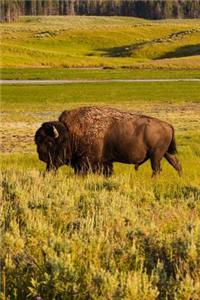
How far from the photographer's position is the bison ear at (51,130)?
12.2 meters

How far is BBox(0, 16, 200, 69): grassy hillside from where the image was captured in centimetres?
7781

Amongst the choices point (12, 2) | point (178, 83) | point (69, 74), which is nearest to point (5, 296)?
point (178, 83)

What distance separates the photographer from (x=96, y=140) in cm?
1255

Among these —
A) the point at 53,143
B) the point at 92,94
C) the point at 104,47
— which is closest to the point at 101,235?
the point at 53,143

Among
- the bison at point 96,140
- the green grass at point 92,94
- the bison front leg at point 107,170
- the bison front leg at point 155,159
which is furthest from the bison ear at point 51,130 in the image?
the green grass at point 92,94

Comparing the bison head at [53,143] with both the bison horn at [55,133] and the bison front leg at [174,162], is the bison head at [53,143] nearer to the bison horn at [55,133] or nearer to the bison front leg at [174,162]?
the bison horn at [55,133]

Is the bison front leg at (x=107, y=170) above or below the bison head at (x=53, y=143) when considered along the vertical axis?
below

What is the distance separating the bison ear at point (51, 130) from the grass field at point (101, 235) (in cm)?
86

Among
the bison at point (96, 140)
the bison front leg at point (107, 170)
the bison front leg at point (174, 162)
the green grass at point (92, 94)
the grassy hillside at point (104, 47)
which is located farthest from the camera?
the grassy hillside at point (104, 47)

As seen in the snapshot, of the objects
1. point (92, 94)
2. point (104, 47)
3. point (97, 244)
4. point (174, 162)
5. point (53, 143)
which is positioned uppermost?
point (97, 244)

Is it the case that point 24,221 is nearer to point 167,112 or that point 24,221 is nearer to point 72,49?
point 167,112

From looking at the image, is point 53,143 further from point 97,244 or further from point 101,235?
point 97,244

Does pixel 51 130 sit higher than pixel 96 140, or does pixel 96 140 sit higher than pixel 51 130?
pixel 51 130

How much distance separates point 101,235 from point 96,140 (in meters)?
5.73
